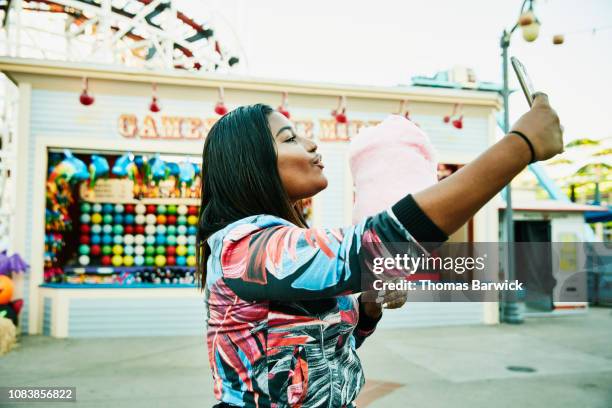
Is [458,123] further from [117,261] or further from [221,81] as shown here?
[117,261]

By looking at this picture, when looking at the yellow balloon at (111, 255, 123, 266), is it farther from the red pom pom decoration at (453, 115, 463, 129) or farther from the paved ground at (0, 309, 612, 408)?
the red pom pom decoration at (453, 115, 463, 129)

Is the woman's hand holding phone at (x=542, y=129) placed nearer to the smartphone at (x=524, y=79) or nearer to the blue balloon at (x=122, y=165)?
the smartphone at (x=524, y=79)

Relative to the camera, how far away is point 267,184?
1139 mm

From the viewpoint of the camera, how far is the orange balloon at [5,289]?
708 cm

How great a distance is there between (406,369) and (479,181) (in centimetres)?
568

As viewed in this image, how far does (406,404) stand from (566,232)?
840 centimetres

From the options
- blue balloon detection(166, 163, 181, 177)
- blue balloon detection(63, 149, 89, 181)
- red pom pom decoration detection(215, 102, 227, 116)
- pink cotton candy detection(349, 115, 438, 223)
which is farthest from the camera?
blue balloon detection(166, 163, 181, 177)

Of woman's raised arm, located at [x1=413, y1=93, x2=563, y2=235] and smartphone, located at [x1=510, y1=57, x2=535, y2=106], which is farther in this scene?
smartphone, located at [x1=510, y1=57, x2=535, y2=106]

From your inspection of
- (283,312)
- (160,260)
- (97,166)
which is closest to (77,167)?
(97,166)

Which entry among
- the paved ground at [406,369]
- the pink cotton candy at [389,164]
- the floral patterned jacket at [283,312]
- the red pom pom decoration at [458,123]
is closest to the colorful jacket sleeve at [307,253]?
the floral patterned jacket at [283,312]

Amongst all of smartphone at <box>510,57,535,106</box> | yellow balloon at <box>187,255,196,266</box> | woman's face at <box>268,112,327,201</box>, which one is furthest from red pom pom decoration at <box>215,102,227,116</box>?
smartphone at <box>510,57,535,106</box>

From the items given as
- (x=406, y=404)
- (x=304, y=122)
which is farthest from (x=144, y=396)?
(x=304, y=122)

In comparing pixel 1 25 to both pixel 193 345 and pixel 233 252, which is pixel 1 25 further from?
pixel 233 252

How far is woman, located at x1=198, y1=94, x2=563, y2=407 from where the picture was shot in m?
0.74
